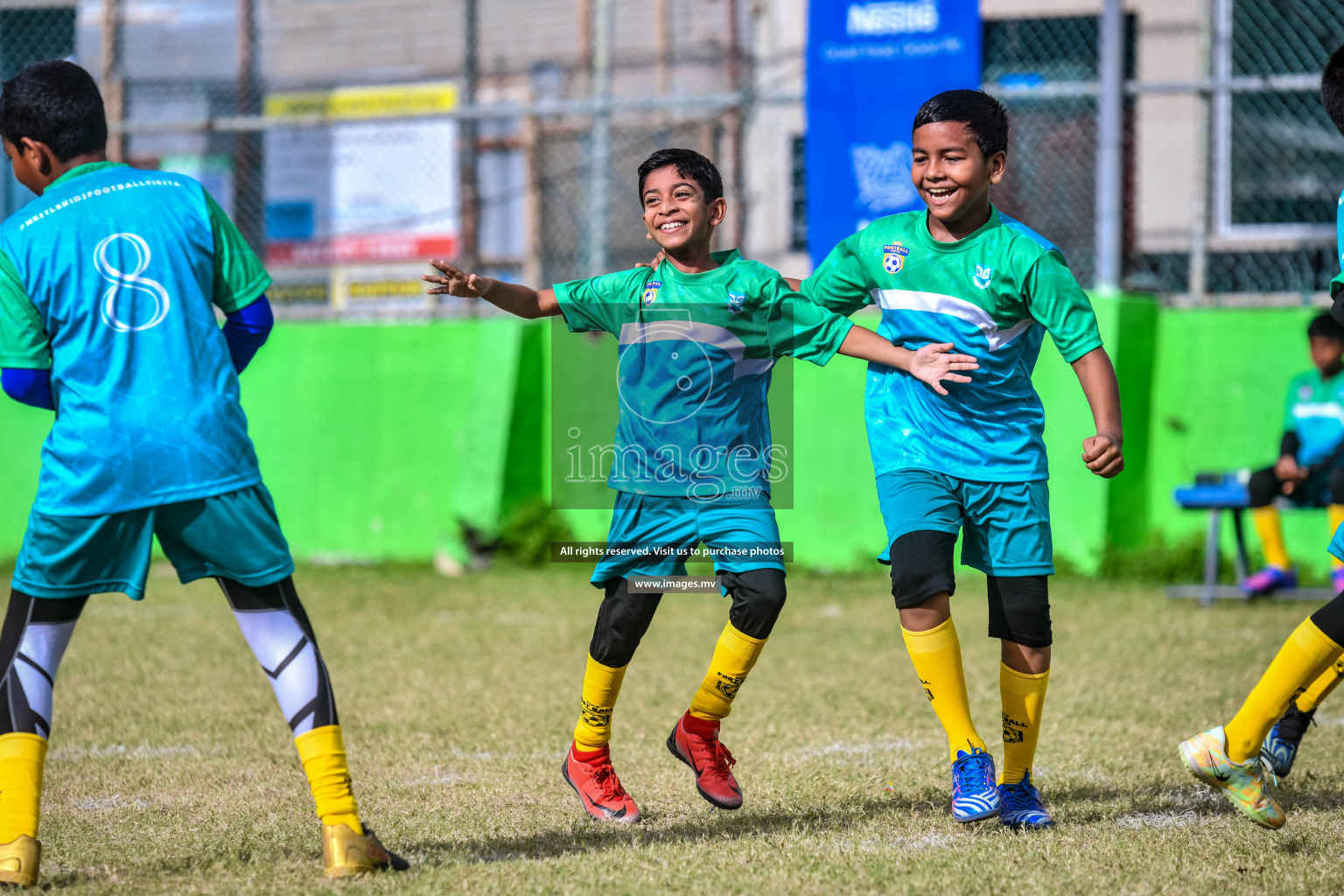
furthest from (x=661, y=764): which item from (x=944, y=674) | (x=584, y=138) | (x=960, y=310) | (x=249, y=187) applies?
(x=249, y=187)

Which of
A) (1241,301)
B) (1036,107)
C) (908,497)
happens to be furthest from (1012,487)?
(1036,107)

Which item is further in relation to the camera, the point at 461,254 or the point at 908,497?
the point at 461,254

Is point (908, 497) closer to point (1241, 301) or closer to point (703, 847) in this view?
point (703, 847)

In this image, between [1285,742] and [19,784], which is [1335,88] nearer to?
[1285,742]

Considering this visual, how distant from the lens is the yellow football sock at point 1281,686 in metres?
3.58

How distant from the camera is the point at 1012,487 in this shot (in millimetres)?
3830

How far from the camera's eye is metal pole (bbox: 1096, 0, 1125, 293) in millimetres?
8906

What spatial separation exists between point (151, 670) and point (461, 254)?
531 centimetres

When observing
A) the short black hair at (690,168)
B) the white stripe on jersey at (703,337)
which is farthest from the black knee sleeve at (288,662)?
the short black hair at (690,168)

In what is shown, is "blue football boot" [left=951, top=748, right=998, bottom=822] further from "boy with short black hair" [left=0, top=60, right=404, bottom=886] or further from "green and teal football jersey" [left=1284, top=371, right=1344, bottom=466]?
"green and teal football jersey" [left=1284, top=371, right=1344, bottom=466]

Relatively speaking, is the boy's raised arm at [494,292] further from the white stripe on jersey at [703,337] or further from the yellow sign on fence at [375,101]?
the yellow sign on fence at [375,101]

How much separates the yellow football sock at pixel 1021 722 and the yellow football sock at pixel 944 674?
12 cm

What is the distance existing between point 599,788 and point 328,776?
0.88 meters

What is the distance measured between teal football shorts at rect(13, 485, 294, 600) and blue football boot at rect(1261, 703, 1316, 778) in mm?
2849
